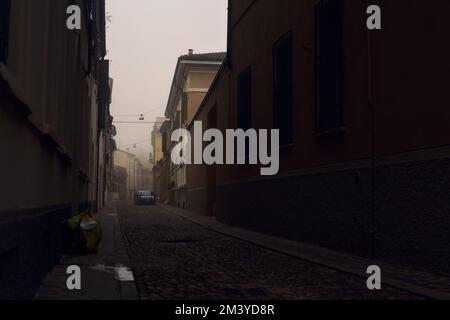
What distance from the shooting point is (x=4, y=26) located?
14.0 ft

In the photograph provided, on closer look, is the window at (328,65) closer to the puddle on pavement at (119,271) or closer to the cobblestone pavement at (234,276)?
the cobblestone pavement at (234,276)

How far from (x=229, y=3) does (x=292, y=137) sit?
8.98 m

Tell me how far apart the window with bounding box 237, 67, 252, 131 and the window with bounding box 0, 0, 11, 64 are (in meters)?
12.8

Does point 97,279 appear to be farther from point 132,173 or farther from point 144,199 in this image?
point 132,173

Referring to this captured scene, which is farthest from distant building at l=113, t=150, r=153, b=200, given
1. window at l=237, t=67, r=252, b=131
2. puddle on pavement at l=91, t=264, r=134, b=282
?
puddle on pavement at l=91, t=264, r=134, b=282

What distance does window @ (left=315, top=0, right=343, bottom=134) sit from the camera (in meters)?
10.2

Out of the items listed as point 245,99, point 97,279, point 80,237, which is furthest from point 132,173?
point 97,279

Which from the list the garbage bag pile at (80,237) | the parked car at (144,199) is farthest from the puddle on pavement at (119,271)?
the parked car at (144,199)

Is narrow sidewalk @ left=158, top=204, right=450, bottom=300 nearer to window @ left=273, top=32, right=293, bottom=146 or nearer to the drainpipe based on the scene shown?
the drainpipe

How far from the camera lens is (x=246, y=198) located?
16.5 m

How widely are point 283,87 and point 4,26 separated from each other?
33.1ft

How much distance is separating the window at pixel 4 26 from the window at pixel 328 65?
22.5 feet

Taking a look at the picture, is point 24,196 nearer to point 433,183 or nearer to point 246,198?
point 433,183

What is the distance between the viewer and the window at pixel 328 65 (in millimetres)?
10234
